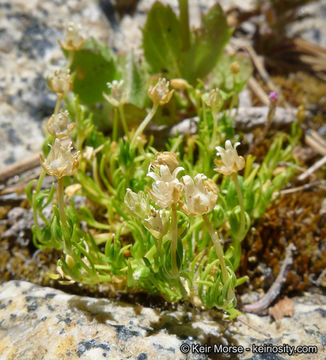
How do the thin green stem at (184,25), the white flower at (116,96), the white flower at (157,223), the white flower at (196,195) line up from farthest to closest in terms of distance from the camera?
the thin green stem at (184,25), the white flower at (116,96), the white flower at (157,223), the white flower at (196,195)

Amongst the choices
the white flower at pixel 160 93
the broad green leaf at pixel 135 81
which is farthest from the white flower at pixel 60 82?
the broad green leaf at pixel 135 81

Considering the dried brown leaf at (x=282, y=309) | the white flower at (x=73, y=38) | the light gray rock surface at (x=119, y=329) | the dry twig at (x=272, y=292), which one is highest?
the white flower at (x=73, y=38)

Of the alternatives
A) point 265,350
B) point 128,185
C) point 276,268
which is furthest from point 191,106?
point 265,350

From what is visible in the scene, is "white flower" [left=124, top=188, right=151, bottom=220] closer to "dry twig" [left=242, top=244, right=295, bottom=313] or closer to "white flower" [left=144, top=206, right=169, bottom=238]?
"white flower" [left=144, top=206, right=169, bottom=238]

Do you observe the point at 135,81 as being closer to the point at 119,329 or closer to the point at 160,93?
the point at 160,93

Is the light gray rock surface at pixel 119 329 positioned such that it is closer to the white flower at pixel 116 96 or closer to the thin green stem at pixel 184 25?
the white flower at pixel 116 96

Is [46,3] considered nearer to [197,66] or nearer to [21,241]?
[197,66]

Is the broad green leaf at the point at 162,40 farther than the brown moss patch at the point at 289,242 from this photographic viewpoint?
Yes
